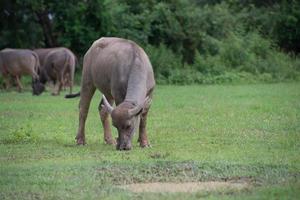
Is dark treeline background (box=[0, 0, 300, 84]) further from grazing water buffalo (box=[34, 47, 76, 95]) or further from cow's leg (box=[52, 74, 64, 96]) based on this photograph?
cow's leg (box=[52, 74, 64, 96])

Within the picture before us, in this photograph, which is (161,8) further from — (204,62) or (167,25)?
(204,62)

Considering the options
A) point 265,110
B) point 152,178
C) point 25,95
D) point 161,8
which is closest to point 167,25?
point 161,8

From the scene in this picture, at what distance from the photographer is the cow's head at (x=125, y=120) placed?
508 inches

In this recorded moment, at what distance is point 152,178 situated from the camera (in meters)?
10.1

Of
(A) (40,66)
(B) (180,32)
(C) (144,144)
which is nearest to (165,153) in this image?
(C) (144,144)

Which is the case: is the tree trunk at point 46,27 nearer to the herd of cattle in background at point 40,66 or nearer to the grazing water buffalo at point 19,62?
the herd of cattle in background at point 40,66

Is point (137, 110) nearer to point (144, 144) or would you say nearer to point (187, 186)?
point (144, 144)

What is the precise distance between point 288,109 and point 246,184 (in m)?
10.8

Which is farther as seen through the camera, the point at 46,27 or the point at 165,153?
the point at 46,27

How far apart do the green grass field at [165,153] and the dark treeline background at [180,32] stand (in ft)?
39.5

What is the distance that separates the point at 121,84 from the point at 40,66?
1922 cm

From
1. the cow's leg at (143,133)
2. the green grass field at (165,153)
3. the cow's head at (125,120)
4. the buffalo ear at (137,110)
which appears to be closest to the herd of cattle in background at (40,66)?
the green grass field at (165,153)

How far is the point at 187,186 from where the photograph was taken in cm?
958

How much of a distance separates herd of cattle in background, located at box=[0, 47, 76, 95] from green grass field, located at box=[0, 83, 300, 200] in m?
7.58
